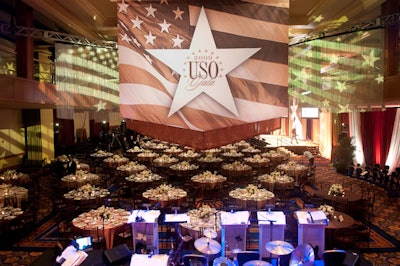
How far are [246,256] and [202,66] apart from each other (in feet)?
13.7

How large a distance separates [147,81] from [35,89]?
12020mm

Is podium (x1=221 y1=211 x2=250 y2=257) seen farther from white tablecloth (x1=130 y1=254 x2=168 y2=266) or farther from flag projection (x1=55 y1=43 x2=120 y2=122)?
flag projection (x1=55 y1=43 x2=120 y2=122)

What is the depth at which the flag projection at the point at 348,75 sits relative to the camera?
1045cm

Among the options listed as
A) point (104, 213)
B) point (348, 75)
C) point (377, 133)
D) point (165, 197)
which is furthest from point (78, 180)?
point (377, 133)

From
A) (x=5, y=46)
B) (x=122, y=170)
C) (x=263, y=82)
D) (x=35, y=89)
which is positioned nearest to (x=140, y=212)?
(x=263, y=82)

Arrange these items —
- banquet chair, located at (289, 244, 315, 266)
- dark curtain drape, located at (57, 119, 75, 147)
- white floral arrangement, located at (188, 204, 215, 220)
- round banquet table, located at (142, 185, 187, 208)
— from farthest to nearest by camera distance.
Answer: dark curtain drape, located at (57, 119, 75, 147) → round banquet table, located at (142, 185, 187, 208) → white floral arrangement, located at (188, 204, 215, 220) → banquet chair, located at (289, 244, 315, 266)

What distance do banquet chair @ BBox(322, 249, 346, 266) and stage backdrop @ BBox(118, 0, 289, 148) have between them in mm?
3721

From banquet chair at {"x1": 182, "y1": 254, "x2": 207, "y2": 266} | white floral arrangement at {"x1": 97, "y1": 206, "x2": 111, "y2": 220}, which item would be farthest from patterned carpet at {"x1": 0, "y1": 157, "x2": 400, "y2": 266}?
banquet chair at {"x1": 182, "y1": 254, "x2": 207, "y2": 266}

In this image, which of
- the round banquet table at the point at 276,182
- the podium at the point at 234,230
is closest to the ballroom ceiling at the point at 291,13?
the round banquet table at the point at 276,182

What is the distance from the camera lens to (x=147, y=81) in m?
4.59

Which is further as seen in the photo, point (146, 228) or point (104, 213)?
point (104, 213)

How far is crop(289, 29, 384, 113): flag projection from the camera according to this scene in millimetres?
10445

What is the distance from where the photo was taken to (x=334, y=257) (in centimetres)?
681

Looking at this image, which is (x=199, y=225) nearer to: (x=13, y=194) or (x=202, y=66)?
(x=202, y=66)
